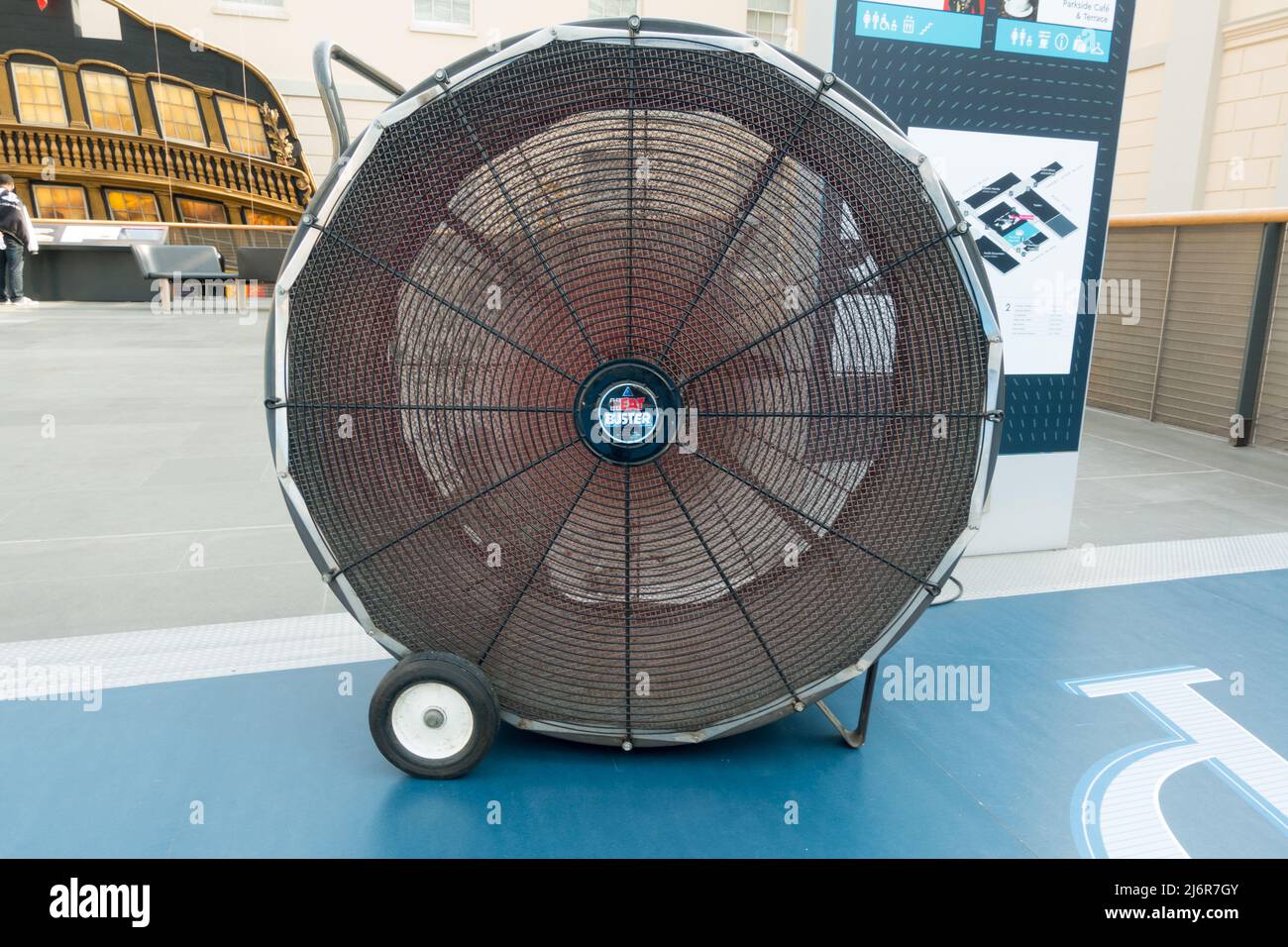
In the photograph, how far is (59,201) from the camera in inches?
Answer: 537

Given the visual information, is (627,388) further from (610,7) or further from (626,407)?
(610,7)

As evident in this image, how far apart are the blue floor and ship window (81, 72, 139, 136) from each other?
45.4 feet

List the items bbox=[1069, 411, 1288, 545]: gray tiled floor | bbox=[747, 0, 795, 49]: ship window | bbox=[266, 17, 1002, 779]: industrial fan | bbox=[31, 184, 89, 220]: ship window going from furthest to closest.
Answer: bbox=[747, 0, 795, 49]: ship window, bbox=[31, 184, 89, 220]: ship window, bbox=[1069, 411, 1288, 545]: gray tiled floor, bbox=[266, 17, 1002, 779]: industrial fan

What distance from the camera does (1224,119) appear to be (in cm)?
904

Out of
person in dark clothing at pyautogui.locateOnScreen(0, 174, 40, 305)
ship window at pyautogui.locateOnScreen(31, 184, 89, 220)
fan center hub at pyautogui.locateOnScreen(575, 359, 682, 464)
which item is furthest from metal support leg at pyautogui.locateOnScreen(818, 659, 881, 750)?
ship window at pyautogui.locateOnScreen(31, 184, 89, 220)

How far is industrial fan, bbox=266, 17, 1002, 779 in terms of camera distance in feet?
5.76

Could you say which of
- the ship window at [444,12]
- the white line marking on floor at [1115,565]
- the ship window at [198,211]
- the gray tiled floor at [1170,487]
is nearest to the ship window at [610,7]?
the ship window at [444,12]

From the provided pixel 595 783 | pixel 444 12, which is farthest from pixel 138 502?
pixel 444 12

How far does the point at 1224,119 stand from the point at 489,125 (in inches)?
383

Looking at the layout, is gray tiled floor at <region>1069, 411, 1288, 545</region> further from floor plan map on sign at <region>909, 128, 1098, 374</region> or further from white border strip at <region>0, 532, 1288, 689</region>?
floor plan map on sign at <region>909, 128, 1098, 374</region>

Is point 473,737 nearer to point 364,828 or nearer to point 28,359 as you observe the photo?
point 364,828

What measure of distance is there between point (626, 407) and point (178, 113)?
14.6 meters

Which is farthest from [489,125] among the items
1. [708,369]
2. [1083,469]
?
[1083,469]

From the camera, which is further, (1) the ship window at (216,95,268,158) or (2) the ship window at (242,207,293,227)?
(2) the ship window at (242,207,293,227)
